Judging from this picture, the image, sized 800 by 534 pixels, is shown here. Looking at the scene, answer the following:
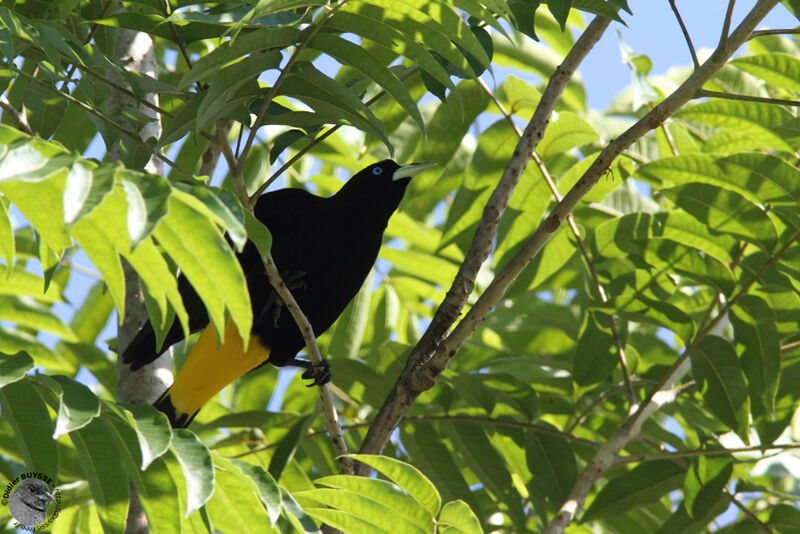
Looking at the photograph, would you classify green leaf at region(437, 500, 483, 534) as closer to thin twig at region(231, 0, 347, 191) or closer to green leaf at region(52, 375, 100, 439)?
green leaf at region(52, 375, 100, 439)

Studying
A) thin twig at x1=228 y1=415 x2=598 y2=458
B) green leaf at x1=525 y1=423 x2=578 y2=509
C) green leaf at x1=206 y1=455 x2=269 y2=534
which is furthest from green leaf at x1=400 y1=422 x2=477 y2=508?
green leaf at x1=206 y1=455 x2=269 y2=534

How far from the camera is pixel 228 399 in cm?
460

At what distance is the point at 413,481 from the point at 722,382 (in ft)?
4.52

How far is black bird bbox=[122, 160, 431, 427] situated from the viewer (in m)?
3.63

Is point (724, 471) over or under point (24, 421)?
over

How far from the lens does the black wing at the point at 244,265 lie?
10.3 feet

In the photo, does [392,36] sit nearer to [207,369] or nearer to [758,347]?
[758,347]

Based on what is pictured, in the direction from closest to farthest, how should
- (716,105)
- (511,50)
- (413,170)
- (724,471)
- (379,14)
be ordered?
(379,14) → (724,471) → (716,105) → (413,170) → (511,50)

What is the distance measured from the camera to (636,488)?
3.17 metres

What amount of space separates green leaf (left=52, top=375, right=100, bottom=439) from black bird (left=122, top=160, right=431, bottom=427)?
65.8 inches

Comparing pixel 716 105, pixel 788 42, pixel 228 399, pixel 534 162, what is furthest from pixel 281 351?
pixel 788 42

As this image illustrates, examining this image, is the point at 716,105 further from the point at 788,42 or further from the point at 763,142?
the point at 788,42

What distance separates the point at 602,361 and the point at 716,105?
98 centimetres

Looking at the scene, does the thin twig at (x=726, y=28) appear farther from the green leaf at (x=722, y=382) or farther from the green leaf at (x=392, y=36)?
the green leaf at (x=722, y=382)
